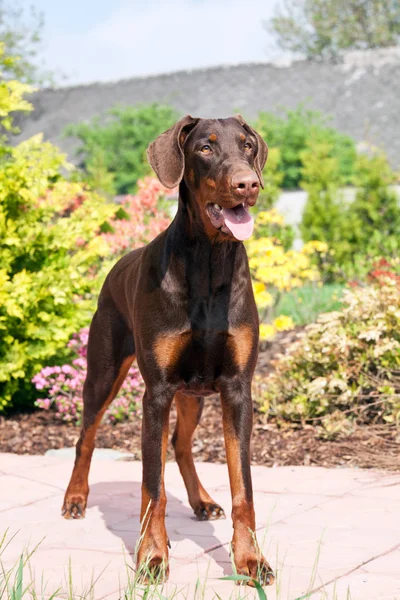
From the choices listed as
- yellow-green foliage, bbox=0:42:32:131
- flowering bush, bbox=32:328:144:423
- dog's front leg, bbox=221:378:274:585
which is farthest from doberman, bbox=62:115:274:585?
yellow-green foliage, bbox=0:42:32:131

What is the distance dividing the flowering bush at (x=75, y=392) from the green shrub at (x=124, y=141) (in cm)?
1615

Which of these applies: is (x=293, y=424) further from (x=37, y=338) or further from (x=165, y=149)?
(x=165, y=149)

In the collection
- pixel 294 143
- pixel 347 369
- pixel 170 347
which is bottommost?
pixel 347 369

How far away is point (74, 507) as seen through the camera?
14.7 feet

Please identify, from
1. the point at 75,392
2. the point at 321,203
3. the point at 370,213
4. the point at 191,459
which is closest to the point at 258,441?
the point at 191,459

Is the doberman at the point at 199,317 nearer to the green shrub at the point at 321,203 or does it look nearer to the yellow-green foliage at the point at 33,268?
the yellow-green foliage at the point at 33,268

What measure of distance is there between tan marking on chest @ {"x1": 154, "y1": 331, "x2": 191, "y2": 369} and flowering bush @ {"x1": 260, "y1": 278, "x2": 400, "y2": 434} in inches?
103

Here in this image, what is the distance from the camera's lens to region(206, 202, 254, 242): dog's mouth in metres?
3.28

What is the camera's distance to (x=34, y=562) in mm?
3611

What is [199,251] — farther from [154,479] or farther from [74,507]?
[74,507]

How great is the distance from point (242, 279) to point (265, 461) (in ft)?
7.87

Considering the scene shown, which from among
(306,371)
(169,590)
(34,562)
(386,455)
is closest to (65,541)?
(34,562)

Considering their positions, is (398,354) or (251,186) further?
(398,354)

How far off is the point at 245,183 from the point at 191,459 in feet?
6.14
